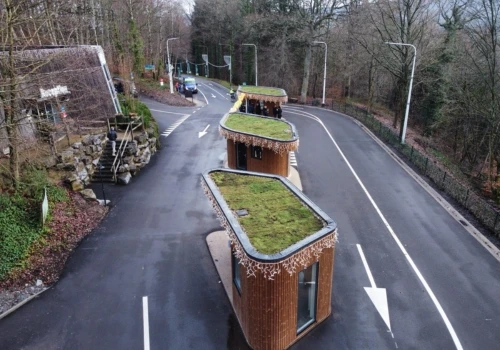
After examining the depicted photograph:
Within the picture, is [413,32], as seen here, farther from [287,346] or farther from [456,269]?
[287,346]

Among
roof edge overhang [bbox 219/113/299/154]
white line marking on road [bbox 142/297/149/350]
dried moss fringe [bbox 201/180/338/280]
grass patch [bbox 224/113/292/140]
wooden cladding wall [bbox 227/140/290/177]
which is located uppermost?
grass patch [bbox 224/113/292/140]

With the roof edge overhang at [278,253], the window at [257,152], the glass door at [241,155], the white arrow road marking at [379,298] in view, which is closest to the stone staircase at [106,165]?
the glass door at [241,155]

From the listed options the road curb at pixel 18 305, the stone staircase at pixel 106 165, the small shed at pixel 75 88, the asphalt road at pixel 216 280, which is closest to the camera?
the asphalt road at pixel 216 280

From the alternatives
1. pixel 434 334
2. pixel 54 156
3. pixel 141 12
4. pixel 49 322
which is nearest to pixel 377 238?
pixel 434 334

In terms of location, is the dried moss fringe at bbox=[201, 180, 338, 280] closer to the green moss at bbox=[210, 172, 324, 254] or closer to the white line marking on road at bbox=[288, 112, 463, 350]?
the green moss at bbox=[210, 172, 324, 254]

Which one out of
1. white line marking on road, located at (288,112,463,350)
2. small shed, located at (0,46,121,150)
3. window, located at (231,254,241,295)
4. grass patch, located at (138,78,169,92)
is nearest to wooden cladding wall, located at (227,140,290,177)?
white line marking on road, located at (288,112,463,350)

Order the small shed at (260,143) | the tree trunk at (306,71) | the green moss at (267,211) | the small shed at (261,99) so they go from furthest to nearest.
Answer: the tree trunk at (306,71)
the small shed at (261,99)
the small shed at (260,143)
the green moss at (267,211)

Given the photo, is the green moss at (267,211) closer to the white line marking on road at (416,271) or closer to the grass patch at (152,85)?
the white line marking on road at (416,271)
